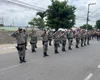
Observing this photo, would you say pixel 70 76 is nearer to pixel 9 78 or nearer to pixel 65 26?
pixel 9 78

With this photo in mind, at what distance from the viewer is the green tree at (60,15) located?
3953 cm

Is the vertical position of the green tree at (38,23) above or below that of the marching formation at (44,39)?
above

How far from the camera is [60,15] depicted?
133ft

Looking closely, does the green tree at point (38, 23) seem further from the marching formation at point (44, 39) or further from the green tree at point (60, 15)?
the marching formation at point (44, 39)

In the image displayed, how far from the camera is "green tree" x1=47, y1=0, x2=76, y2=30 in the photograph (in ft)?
130

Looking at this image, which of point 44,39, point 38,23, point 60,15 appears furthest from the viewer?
point 38,23

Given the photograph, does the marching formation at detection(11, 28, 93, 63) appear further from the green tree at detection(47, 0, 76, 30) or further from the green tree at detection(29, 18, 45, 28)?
the green tree at detection(29, 18, 45, 28)

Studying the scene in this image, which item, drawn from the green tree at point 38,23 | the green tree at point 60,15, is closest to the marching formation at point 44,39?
the green tree at point 60,15

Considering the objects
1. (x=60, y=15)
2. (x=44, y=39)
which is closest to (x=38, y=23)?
(x=60, y=15)

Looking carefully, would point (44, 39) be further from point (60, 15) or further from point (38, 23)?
point (38, 23)

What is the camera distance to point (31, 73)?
318 inches

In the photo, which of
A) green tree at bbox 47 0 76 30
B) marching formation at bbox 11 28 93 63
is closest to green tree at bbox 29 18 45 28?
green tree at bbox 47 0 76 30

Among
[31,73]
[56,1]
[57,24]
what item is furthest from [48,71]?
[56,1]

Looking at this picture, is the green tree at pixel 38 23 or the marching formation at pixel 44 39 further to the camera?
the green tree at pixel 38 23
